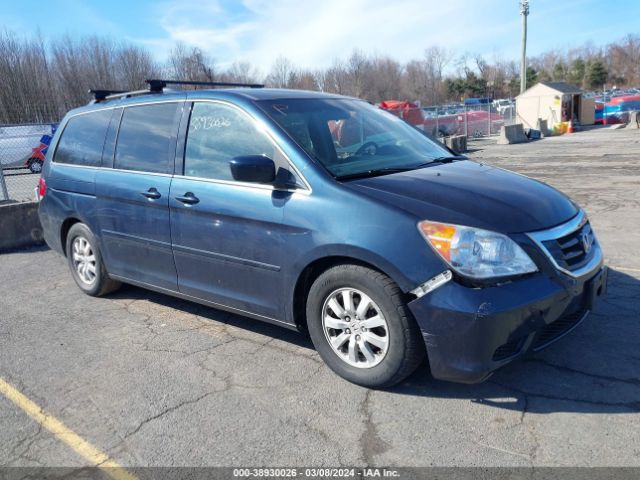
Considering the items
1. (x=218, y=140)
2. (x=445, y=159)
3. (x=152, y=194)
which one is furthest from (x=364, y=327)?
(x=152, y=194)

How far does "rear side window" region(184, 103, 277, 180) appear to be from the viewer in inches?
150

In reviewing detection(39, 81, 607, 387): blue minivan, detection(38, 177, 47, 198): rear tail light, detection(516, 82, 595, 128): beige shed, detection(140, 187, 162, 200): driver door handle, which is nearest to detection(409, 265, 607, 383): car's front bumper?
detection(39, 81, 607, 387): blue minivan

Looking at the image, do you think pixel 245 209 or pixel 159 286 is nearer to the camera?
pixel 245 209

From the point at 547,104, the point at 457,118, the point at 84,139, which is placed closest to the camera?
the point at 84,139

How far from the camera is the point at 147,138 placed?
4523 millimetres

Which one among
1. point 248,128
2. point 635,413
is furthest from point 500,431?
point 248,128

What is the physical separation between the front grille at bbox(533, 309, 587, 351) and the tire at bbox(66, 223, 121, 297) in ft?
12.7

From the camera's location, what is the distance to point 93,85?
143 ft

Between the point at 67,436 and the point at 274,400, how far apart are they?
1.18m

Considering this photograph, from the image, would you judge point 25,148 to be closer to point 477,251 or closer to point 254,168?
point 254,168

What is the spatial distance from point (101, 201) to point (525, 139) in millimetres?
25548

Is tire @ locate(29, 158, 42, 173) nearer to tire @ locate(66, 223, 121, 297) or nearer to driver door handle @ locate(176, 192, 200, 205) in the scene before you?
tire @ locate(66, 223, 121, 297)

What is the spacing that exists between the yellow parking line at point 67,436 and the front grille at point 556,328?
228cm

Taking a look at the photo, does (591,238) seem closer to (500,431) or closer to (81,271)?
(500,431)
